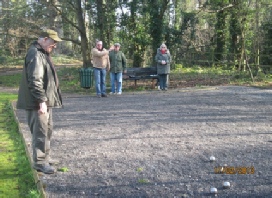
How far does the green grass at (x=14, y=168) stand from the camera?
457 centimetres

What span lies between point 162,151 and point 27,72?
2503 mm

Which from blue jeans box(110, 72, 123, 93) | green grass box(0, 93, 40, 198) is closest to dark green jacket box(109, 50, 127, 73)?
blue jeans box(110, 72, 123, 93)

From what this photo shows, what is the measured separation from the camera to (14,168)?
5.39 m

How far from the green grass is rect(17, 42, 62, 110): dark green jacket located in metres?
0.95

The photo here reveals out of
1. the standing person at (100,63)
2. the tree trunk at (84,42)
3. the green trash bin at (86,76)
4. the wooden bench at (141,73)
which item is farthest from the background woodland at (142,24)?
the standing person at (100,63)

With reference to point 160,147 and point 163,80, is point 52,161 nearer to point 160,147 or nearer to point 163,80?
point 160,147

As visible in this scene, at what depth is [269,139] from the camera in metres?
6.81

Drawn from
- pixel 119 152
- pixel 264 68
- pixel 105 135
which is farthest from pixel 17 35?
pixel 119 152

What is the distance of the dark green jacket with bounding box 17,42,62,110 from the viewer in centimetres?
475

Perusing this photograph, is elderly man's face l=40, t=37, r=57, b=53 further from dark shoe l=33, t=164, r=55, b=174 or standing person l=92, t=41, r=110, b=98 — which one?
standing person l=92, t=41, r=110, b=98

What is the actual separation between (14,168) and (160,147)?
2.34 m

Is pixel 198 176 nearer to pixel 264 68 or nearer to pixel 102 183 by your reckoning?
pixel 102 183

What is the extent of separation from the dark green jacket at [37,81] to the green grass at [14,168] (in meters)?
0.95

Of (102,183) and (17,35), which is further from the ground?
(17,35)
